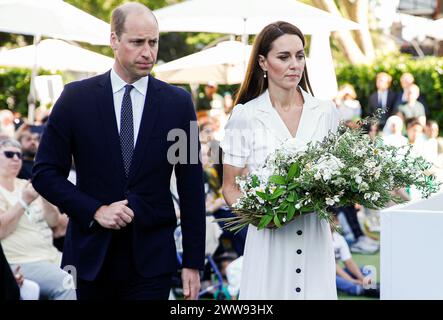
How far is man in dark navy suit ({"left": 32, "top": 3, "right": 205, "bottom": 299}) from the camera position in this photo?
199 inches

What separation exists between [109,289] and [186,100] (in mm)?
1055

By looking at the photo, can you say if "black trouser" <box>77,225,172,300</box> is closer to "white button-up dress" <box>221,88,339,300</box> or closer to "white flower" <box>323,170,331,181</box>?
"white button-up dress" <box>221,88,339,300</box>

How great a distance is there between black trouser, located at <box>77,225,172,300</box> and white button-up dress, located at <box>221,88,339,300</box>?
2.23 ft

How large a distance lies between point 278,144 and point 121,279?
1148 mm

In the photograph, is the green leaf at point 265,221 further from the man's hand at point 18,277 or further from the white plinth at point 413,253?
the man's hand at point 18,277

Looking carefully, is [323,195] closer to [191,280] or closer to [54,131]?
[191,280]

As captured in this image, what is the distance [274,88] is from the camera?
573 cm

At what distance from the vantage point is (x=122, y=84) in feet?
17.1

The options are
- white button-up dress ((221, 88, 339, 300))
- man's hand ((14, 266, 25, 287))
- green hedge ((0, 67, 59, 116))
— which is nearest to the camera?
white button-up dress ((221, 88, 339, 300))

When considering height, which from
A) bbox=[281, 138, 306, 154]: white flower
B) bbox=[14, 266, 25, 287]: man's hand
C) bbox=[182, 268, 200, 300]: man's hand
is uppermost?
bbox=[281, 138, 306, 154]: white flower

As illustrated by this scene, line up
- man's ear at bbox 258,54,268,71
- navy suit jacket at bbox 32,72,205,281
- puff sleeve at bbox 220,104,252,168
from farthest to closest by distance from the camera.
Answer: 1. man's ear at bbox 258,54,268,71
2. puff sleeve at bbox 220,104,252,168
3. navy suit jacket at bbox 32,72,205,281

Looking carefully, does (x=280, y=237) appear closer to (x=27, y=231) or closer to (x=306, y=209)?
(x=306, y=209)

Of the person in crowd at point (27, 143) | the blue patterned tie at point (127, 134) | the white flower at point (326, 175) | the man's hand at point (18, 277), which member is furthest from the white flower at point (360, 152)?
the person in crowd at point (27, 143)

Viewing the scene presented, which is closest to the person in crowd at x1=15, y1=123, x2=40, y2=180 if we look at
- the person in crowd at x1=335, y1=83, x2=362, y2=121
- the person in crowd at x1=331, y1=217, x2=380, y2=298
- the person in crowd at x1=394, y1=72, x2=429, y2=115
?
the person in crowd at x1=331, y1=217, x2=380, y2=298
